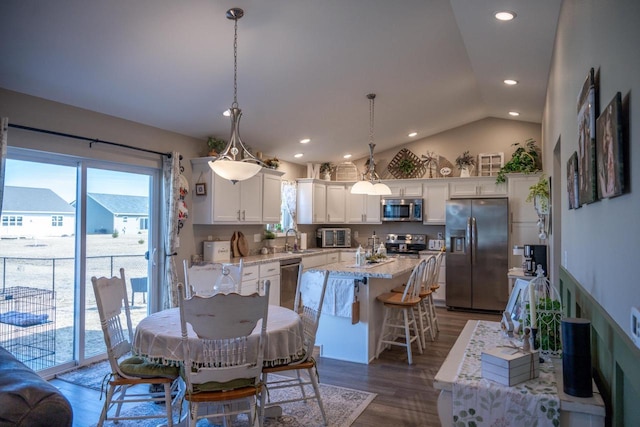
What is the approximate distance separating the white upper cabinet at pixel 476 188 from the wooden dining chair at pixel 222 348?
18.0 feet

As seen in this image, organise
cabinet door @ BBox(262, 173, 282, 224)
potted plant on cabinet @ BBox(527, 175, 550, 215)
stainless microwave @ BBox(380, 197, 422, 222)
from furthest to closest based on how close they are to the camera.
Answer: stainless microwave @ BBox(380, 197, 422, 222)
cabinet door @ BBox(262, 173, 282, 224)
potted plant on cabinet @ BBox(527, 175, 550, 215)

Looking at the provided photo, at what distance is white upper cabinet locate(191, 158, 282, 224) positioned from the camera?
5.23m

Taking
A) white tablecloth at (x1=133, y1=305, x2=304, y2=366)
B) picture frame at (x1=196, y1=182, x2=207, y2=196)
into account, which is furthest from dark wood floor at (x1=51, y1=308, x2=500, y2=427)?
picture frame at (x1=196, y1=182, x2=207, y2=196)

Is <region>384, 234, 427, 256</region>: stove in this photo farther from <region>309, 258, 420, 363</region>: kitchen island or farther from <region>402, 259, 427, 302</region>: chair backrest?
<region>309, 258, 420, 363</region>: kitchen island

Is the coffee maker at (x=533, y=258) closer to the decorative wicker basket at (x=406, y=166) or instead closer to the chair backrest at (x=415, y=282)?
the chair backrest at (x=415, y=282)

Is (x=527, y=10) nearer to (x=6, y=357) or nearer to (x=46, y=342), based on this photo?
(x=6, y=357)

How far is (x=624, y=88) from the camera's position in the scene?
1316 millimetres

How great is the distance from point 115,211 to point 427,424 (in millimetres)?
3595

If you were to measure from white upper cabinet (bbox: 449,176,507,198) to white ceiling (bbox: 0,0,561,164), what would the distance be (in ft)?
4.96

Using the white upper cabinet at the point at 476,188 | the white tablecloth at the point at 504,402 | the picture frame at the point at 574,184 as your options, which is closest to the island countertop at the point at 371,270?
the picture frame at the point at 574,184

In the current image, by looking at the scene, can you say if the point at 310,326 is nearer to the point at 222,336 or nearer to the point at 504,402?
the point at 222,336

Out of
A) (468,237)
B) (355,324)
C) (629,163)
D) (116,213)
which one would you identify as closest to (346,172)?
(468,237)

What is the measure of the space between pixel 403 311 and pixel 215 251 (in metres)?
2.40

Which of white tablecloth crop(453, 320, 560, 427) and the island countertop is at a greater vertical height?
the island countertop
